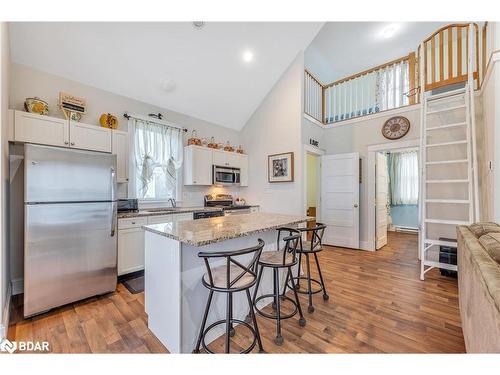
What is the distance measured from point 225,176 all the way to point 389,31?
4642mm

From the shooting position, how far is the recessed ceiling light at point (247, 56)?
3740 millimetres

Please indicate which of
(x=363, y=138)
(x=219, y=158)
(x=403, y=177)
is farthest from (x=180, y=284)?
(x=403, y=177)

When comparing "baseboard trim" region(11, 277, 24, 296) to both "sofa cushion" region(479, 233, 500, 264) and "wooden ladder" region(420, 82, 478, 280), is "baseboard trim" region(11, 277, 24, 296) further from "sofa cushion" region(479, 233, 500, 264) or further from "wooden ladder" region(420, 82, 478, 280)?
"wooden ladder" region(420, 82, 478, 280)

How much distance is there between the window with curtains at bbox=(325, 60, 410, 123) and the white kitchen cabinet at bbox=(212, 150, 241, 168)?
2.26 m

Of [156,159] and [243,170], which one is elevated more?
[156,159]

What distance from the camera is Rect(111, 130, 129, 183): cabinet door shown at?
3.02 m

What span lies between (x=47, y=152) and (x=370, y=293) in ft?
12.1

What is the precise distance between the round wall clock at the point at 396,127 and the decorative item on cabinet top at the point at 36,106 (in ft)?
17.1

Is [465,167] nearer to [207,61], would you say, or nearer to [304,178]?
[304,178]

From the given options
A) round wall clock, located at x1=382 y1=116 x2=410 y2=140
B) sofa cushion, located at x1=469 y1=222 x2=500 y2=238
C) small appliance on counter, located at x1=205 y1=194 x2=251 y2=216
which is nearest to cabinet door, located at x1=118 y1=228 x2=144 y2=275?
A: small appliance on counter, located at x1=205 y1=194 x2=251 y2=216

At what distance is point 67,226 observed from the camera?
223 cm

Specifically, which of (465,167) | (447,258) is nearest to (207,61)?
(465,167)

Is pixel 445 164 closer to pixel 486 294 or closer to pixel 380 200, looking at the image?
pixel 380 200

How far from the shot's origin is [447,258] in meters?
3.08
